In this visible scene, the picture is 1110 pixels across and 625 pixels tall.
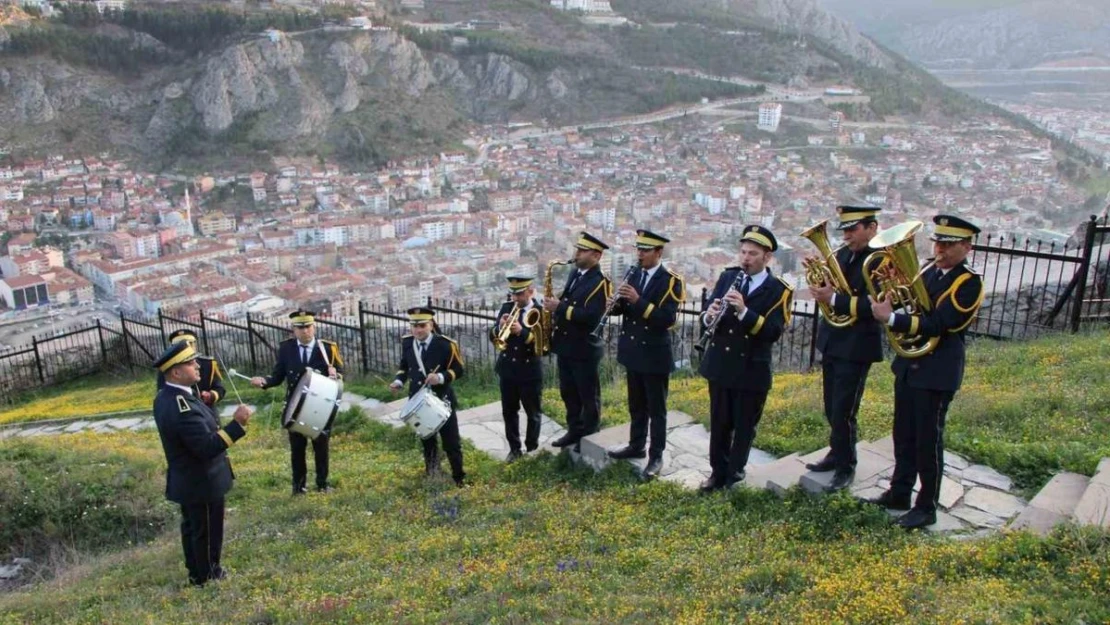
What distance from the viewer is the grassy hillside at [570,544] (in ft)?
12.0

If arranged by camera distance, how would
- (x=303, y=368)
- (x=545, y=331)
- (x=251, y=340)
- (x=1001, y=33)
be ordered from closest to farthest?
1. (x=545, y=331)
2. (x=303, y=368)
3. (x=251, y=340)
4. (x=1001, y=33)

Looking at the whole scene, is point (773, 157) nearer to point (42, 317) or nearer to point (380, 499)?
point (42, 317)

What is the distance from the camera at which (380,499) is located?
20.6 ft

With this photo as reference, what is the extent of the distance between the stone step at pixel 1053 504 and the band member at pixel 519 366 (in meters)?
3.62

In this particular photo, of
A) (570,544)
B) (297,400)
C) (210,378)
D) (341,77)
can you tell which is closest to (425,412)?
(297,400)

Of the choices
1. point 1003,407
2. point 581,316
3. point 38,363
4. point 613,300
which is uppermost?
point 613,300

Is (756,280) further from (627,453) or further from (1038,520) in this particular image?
(1038,520)

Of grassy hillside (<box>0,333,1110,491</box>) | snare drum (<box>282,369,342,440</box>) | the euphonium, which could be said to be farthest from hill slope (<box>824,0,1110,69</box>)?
snare drum (<box>282,369,342,440</box>)

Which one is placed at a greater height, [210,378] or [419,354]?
[419,354]

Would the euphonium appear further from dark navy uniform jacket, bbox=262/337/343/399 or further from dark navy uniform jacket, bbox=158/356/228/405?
dark navy uniform jacket, bbox=158/356/228/405

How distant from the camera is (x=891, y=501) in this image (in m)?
4.59

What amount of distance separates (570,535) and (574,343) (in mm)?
1812

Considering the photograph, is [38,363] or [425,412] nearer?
[425,412]

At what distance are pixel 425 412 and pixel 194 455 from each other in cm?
181
